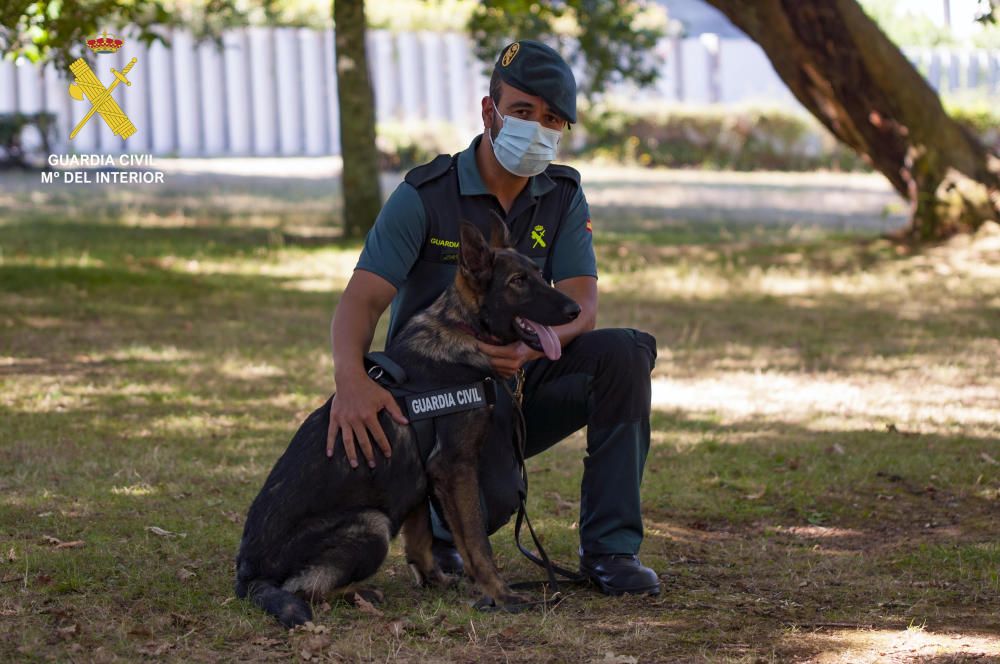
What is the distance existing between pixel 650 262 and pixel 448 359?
380 inches

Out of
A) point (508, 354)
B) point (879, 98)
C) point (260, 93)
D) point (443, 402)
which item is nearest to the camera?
point (443, 402)

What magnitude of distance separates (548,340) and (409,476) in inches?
25.3

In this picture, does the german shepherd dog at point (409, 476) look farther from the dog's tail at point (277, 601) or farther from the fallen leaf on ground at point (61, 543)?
the fallen leaf on ground at point (61, 543)

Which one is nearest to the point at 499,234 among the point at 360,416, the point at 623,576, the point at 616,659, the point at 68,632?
the point at 360,416

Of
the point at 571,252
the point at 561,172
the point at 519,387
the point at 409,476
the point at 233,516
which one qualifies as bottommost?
the point at 233,516

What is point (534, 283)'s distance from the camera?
4.30 meters

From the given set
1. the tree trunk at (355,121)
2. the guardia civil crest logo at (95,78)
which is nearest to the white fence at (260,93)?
the tree trunk at (355,121)

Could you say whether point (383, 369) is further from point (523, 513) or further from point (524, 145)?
point (524, 145)

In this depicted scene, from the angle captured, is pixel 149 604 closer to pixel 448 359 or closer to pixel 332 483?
pixel 332 483

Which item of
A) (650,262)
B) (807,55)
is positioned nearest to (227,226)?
(650,262)

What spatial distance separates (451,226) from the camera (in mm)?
4590

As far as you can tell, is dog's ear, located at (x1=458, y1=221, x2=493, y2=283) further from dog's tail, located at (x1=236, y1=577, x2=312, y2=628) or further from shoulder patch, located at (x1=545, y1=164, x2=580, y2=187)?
dog's tail, located at (x1=236, y1=577, x2=312, y2=628)

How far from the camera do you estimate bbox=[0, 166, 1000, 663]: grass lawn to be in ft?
13.3

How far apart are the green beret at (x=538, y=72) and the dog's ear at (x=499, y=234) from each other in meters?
0.47
